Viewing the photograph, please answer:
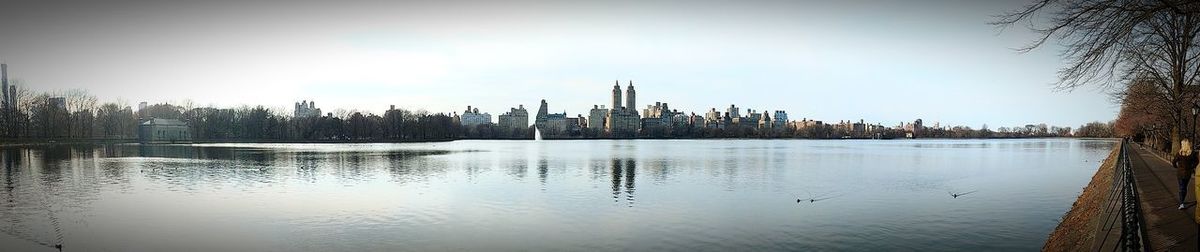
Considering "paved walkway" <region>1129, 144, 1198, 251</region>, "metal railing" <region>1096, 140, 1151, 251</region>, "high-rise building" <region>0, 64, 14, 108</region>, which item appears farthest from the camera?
"high-rise building" <region>0, 64, 14, 108</region>

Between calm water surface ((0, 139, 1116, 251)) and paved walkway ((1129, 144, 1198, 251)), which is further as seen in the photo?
calm water surface ((0, 139, 1116, 251))

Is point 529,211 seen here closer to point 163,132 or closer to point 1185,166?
point 1185,166

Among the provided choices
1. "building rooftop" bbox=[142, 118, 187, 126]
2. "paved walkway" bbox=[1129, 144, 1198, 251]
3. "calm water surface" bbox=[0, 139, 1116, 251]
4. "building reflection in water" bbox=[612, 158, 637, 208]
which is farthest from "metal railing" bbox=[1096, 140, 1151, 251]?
"building rooftop" bbox=[142, 118, 187, 126]

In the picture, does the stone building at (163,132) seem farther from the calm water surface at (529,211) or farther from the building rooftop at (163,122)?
the calm water surface at (529,211)

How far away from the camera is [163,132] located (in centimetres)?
11919

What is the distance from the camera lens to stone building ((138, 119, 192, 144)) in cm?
11428

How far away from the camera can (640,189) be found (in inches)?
1169

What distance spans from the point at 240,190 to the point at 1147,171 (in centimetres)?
3541

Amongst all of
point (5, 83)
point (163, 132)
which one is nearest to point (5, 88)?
point (5, 83)

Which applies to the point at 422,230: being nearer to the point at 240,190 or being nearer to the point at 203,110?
the point at 240,190

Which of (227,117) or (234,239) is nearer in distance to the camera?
Result: (234,239)

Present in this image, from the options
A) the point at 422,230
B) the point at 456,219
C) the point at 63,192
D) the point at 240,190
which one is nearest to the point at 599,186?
the point at 456,219

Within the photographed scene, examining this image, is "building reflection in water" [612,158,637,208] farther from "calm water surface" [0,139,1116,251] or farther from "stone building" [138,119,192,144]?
"stone building" [138,119,192,144]

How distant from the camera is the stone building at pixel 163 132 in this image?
114 m
